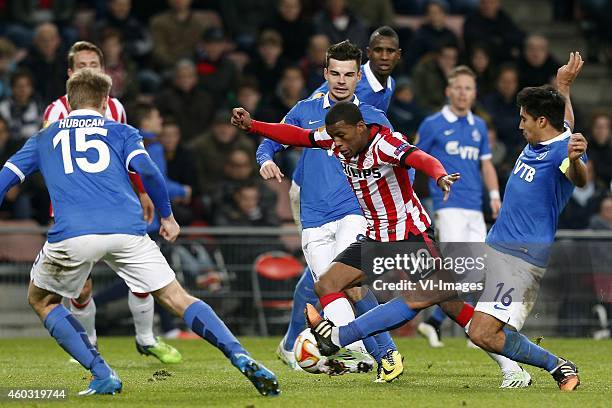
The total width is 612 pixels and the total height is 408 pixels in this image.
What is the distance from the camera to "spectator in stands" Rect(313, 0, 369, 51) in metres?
17.3

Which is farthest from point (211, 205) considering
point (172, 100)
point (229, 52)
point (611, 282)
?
point (611, 282)

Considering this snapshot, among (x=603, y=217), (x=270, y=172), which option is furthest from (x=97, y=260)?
(x=603, y=217)

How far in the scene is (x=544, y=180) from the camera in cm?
870

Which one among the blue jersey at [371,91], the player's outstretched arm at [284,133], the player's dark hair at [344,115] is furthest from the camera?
the blue jersey at [371,91]

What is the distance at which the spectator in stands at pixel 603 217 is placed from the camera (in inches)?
590

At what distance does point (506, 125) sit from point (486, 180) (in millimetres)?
4228

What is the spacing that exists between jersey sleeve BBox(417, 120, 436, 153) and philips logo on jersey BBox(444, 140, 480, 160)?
6.1 inches

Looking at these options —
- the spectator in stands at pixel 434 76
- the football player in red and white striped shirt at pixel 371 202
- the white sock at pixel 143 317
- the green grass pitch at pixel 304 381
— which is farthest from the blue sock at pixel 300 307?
the spectator in stands at pixel 434 76

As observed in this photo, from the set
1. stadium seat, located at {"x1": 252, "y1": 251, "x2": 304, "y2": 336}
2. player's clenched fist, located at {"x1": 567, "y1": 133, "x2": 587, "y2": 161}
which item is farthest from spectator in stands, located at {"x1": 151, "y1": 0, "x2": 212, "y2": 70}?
player's clenched fist, located at {"x1": 567, "y1": 133, "x2": 587, "y2": 161}

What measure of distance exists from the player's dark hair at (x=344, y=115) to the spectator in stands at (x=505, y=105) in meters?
8.74

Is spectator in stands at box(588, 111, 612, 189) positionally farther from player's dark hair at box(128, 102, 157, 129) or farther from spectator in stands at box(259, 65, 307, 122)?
player's dark hair at box(128, 102, 157, 129)

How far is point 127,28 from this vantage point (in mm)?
17484

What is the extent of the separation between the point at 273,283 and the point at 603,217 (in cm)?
398

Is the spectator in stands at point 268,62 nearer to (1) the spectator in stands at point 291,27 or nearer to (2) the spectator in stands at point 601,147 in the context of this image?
(1) the spectator in stands at point 291,27
